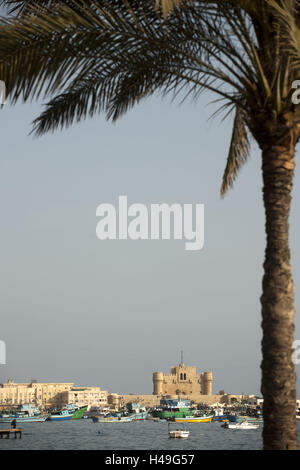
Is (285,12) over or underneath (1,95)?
over

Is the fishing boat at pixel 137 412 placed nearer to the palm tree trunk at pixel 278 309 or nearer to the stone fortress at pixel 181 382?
the stone fortress at pixel 181 382


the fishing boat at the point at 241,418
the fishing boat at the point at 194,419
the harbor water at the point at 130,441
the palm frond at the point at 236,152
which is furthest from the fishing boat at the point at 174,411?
the palm frond at the point at 236,152

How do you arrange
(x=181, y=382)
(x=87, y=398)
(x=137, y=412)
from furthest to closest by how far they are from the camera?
(x=87, y=398) → (x=181, y=382) → (x=137, y=412)

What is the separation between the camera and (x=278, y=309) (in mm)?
8047

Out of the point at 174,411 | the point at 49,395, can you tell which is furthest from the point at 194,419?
the point at 49,395

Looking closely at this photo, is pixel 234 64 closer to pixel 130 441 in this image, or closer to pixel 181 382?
pixel 130 441

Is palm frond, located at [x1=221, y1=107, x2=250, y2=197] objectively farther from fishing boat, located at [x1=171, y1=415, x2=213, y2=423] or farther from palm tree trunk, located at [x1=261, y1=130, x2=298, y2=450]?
fishing boat, located at [x1=171, y1=415, x2=213, y2=423]

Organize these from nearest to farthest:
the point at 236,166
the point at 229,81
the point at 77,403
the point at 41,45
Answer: the point at 41,45
the point at 229,81
the point at 236,166
the point at 77,403

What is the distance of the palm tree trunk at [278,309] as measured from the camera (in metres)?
7.91

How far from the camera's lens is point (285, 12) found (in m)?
7.87

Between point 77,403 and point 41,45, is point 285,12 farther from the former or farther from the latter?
point 77,403
